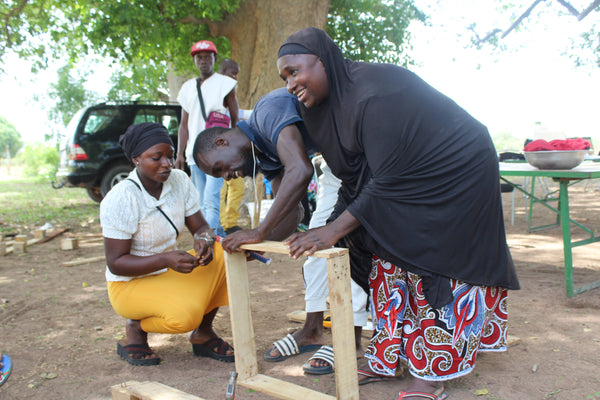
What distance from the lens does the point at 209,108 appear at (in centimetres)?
508

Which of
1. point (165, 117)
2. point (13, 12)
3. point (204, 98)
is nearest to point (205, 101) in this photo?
point (204, 98)

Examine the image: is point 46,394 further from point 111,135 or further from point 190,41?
point 190,41

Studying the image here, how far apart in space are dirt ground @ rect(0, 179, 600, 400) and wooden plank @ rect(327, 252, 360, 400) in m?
0.33

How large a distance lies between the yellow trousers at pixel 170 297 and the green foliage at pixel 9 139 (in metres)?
56.6

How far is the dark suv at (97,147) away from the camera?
9.37 meters

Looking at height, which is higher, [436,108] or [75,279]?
[436,108]

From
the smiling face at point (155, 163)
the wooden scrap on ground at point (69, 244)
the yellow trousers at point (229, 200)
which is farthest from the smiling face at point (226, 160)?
the wooden scrap on ground at point (69, 244)

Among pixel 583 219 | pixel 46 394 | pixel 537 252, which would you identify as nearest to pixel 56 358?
pixel 46 394

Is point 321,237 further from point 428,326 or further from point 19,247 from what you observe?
point 19,247

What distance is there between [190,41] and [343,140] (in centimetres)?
858

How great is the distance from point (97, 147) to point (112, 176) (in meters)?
0.62

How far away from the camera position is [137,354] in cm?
290

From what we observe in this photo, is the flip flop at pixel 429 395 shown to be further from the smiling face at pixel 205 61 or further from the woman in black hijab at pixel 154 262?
the smiling face at pixel 205 61

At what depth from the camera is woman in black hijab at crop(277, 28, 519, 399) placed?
213 cm
